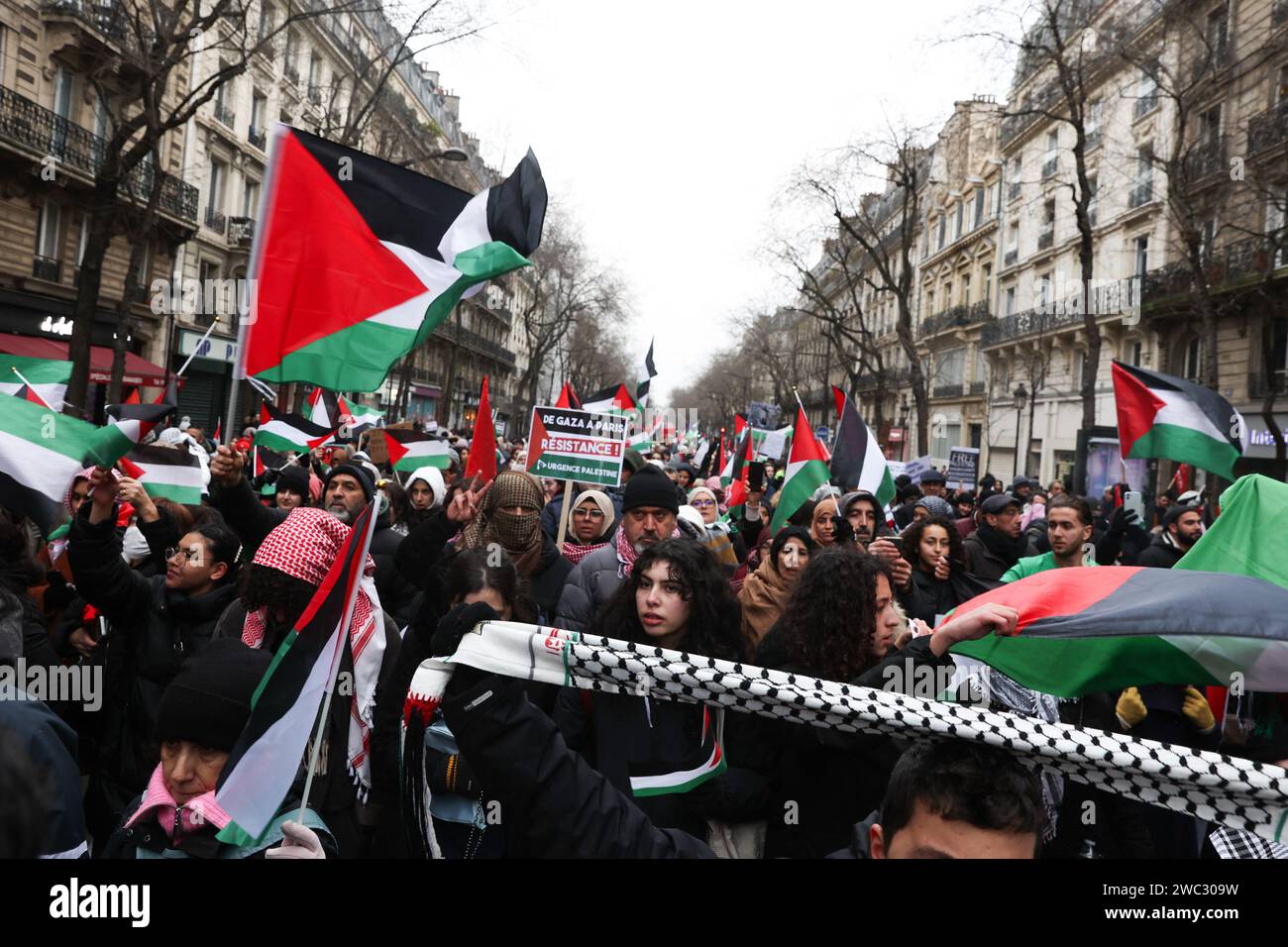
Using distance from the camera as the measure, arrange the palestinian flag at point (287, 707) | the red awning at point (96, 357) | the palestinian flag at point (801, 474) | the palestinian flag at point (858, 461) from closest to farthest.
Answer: the palestinian flag at point (287, 707), the palestinian flag at point (801, 474), the palestinian flag at point (858, 461), the red awning at point (96, 357)

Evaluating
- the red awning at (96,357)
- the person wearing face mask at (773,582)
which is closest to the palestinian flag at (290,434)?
the person wearing face mask at (773,582)

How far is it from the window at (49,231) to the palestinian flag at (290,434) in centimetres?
1512

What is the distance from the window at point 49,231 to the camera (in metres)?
22.3

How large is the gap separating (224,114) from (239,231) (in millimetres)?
3707

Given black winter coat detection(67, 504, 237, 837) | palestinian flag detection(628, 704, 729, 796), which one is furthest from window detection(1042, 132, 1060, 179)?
palestinian flag detection(628, 704, 729, 796)

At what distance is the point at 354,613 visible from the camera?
11.4 ft

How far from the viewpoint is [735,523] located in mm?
10312

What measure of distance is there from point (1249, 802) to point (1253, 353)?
27310 millimetres

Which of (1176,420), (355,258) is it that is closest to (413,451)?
(355,258)

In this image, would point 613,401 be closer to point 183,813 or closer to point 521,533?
point 521,533

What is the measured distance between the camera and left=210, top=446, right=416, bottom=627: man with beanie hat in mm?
4173

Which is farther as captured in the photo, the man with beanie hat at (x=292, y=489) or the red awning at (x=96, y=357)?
the red awning at (x=96, y=357)

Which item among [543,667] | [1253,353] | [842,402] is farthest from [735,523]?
[1253,353]

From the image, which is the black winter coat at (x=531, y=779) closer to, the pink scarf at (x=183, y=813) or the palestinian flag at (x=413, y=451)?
the pink scarf at (x=183, y=813)
